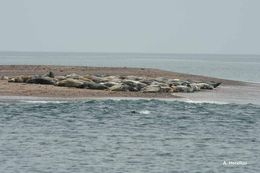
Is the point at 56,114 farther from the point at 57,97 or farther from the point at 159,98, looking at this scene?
the point at 159,98

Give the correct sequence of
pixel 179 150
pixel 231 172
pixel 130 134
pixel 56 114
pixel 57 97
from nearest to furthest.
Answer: pixel 231 172 < pixel 179 150 < pixel 130 134 < pixel 56 114 < pixel 57 97

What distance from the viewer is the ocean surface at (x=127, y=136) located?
2384 cm

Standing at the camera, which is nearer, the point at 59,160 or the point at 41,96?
the point at 59,160

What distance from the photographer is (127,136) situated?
2970 centimetres

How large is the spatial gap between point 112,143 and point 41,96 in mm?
16411

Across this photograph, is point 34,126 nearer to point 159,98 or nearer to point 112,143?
point 112,143

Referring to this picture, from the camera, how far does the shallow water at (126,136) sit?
2388 cm

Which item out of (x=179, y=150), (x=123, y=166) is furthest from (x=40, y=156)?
(x=179, y=150)

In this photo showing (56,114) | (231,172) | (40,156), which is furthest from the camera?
(56,114)

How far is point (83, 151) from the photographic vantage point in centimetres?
2595

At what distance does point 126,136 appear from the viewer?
29.7 metres

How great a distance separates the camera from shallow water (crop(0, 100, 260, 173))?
2388 cm

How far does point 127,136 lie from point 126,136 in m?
0.05

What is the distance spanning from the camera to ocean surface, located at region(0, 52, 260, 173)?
23.8 meters
